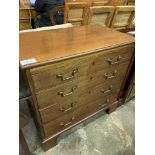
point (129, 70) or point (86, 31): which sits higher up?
point (86, 31)

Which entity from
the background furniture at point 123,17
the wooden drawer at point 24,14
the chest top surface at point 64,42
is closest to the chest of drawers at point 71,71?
the chest top surface at point 64,42

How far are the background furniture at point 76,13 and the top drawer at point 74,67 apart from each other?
0.97 metres

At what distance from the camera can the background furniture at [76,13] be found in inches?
67.2

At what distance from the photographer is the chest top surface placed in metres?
0.76

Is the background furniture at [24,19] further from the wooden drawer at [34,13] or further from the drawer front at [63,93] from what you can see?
the drawer front at [63,93]

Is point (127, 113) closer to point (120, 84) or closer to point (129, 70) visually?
point (120, 84)
